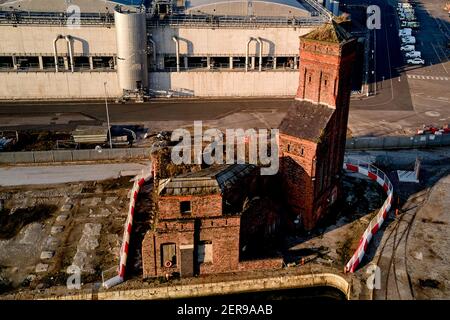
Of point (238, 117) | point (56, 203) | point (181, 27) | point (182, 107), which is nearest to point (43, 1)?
point (181, 27)

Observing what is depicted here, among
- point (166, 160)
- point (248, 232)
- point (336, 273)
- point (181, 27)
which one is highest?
point (181, 27)

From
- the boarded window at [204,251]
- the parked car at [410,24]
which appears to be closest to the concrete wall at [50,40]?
the boarded window at [204,251]

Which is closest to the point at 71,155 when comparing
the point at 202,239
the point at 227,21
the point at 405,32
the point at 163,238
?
the point at 163,238

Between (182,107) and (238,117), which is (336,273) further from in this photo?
(182,107)

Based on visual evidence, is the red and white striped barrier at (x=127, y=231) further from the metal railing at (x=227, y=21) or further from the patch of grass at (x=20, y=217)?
the metal railing at (x=227, y=21)

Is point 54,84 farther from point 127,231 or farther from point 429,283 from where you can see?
point 429,283
